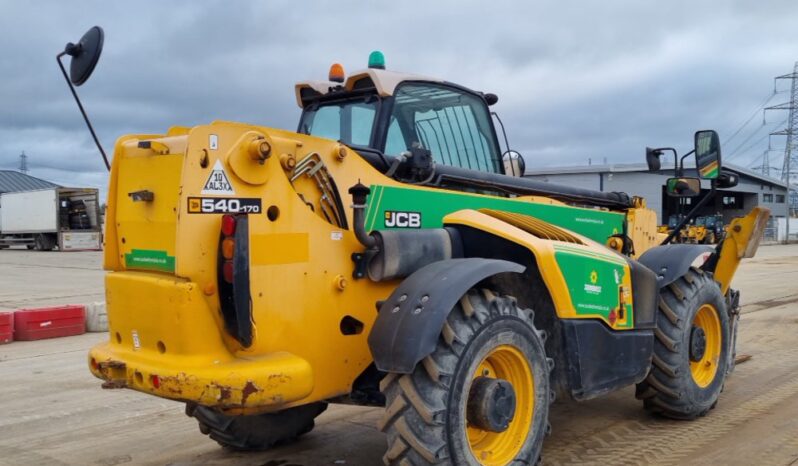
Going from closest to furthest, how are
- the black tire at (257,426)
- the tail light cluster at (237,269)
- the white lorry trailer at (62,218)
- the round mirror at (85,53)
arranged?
the tail light cluster at (237,269)
the round mirror at (85,53)
the black tire at (257,426)
the white lorry trailer at (62,218)

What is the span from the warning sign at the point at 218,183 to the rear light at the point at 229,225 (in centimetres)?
14

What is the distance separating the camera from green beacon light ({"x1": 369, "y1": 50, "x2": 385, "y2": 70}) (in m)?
5.08

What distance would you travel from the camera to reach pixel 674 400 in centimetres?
549

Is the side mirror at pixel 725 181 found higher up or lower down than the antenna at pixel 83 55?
lower down

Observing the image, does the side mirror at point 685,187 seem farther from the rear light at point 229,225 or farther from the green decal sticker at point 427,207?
the rear light at point 229,225

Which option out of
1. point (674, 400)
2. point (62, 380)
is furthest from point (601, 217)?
point (62, 380)

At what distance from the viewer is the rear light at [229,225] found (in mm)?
3395

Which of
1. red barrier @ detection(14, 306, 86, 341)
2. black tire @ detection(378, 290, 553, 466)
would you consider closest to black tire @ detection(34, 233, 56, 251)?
red barrier @ detection(14, 306, 86, 341)

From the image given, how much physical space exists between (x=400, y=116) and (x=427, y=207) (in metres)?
0.74

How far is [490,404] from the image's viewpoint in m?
3.79

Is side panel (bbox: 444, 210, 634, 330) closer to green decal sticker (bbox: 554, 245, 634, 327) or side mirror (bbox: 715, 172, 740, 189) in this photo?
green decal sticker (bbox: 554, 245, 634, 327)

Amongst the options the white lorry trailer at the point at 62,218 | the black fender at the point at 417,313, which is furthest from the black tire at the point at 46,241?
the black fender at the point at 417,313

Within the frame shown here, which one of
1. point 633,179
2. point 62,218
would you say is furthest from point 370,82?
point 633,179

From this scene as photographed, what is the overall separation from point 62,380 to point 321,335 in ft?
15.7
